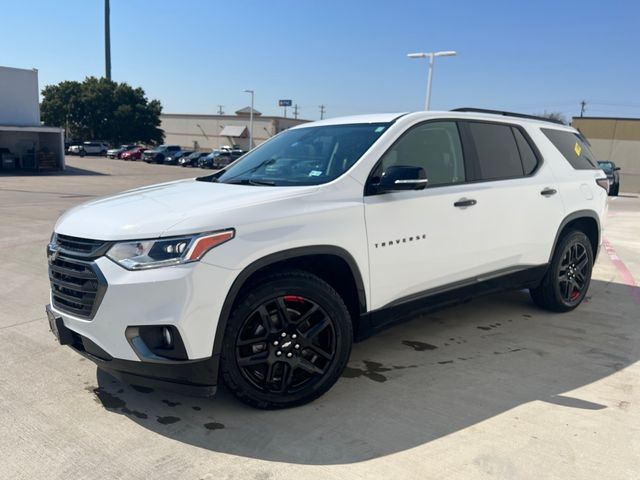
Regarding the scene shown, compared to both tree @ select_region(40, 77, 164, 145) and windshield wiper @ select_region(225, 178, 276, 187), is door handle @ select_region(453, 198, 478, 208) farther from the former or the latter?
tree @ select_region(40, 77, 164, 145)

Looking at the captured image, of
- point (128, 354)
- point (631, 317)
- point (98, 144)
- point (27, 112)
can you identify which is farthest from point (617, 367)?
point (98, 144)

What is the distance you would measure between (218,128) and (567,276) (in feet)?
272

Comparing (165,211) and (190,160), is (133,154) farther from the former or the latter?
(165,211)

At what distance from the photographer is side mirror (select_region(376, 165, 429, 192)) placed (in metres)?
3.29

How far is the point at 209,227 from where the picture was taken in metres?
2.75

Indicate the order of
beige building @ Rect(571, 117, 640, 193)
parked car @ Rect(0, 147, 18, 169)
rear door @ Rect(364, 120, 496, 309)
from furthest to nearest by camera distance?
beige building @ Rect(571, 117, 640, 193), parked car @ Rect(0, 147, 18, 169), rear door @ Rect(364, 120, 496, 309)

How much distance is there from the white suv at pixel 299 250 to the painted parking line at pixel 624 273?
2.19m

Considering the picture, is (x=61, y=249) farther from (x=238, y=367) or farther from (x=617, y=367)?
(x=617, y=367)

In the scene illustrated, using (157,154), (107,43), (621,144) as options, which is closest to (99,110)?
(107,43)

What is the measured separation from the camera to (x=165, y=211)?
2.95m

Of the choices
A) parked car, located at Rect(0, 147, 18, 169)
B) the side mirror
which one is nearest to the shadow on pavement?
the side mirror

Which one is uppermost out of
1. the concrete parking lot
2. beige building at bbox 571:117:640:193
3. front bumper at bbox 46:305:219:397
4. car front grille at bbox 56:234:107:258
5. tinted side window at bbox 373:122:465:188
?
beige building at bbox 571:117:640:193

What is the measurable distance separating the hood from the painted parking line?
4.73 metres

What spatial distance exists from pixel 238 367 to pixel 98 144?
57.7 meters
